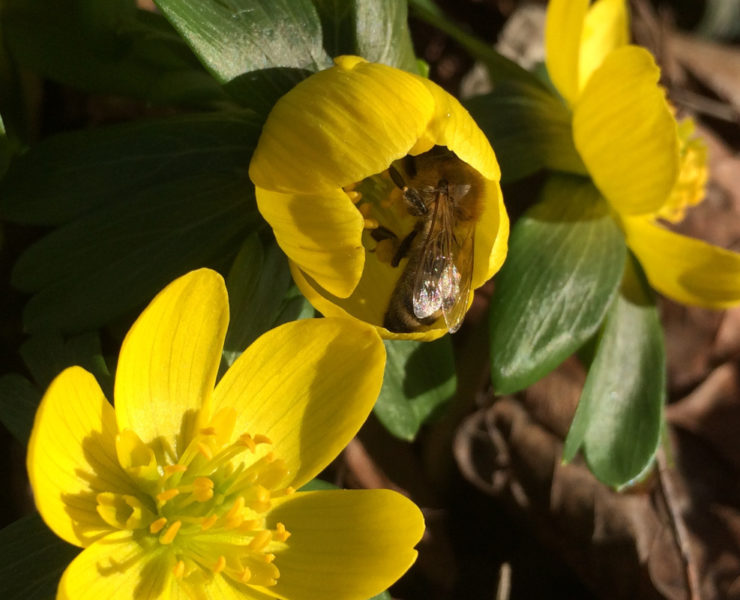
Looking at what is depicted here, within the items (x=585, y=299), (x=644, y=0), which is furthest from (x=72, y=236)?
(x=644, y=0)

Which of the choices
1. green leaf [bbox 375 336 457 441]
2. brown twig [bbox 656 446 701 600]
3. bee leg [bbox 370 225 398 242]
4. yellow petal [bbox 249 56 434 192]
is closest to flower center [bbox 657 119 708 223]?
brown twig [bbox 656 446 701 600]

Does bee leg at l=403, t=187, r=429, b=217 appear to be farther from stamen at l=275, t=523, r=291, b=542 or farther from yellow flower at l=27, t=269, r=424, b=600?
stamen at l=275, t=523, r=291, b=542

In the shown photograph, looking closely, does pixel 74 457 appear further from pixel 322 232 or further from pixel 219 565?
pixel 322 232

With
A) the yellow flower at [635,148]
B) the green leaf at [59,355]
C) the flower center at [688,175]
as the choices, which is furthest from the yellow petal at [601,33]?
the green leaf at [59,355]

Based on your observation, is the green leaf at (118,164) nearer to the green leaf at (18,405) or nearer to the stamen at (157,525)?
the green leaf at (18,405)

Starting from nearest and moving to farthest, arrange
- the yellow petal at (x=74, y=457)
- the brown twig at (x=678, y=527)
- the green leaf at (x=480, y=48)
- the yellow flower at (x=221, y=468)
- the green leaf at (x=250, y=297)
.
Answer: the yellow petal at (x=74, y=457) → the yellow flower at (x=221, y=468) → the green leaf at (x=250, y=297) → the green leaf at (x=480, y=48) → the brown twig at (x=678, y=527)

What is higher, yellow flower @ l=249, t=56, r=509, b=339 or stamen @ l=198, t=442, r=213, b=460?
yellow flower @ l=249, t=56, r=509, b=339

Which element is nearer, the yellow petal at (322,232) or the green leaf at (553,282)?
the yellow petal at (322,232)
